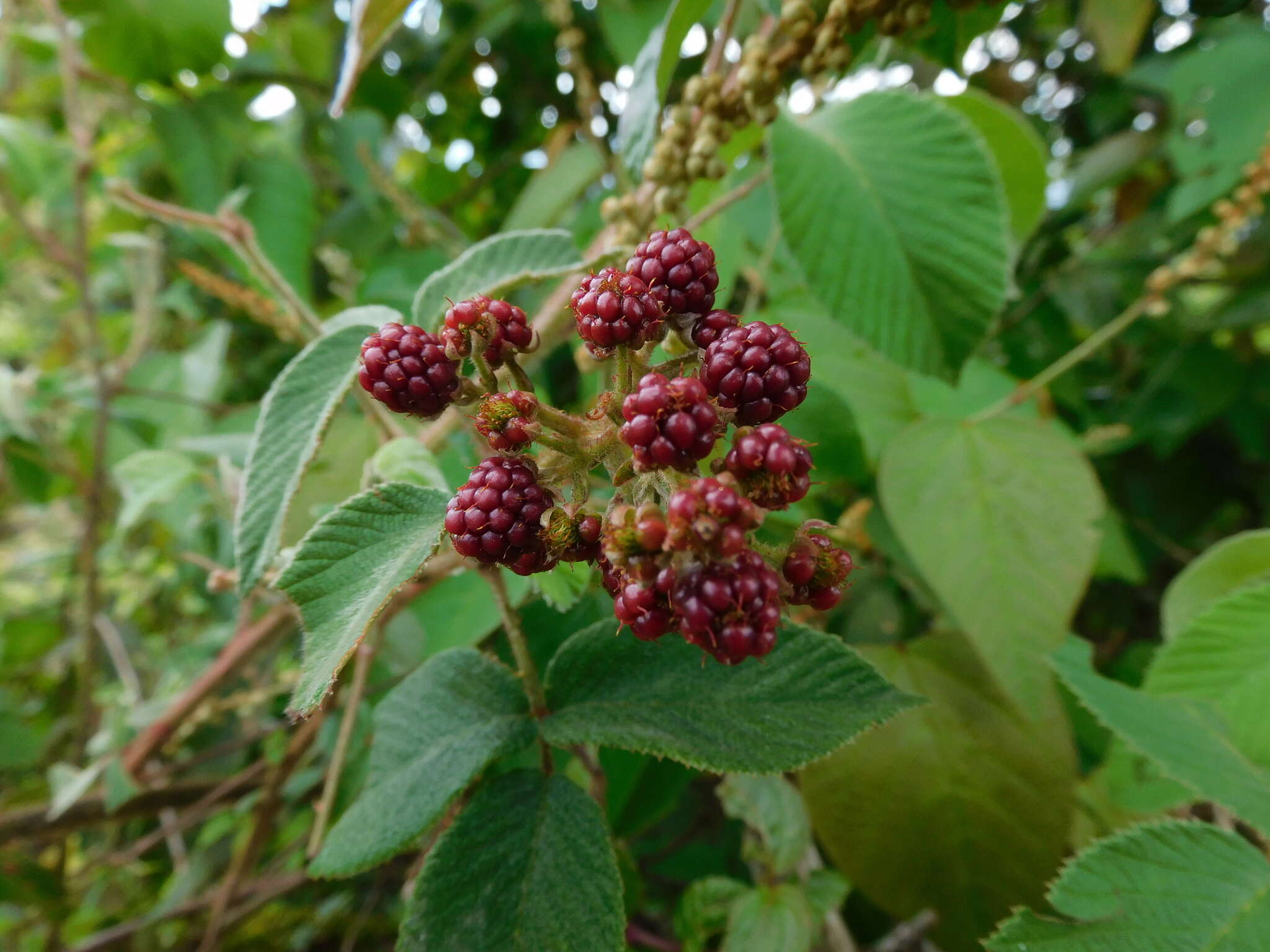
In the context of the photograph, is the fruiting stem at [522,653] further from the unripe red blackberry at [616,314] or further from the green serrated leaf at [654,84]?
the green serrated leaf at [654,84]

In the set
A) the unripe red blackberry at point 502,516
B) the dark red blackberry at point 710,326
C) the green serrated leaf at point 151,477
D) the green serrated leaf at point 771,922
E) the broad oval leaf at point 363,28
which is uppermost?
the broad oval leaf at point 363,28

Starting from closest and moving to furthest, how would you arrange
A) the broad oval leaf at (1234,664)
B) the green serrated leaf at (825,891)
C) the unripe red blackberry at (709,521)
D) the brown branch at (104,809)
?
the unripe red blackberry at (709,521) → the broad oval leaf at (1234,664) → the green serrated leaf at (825,891) → the brown branch at (104,809)

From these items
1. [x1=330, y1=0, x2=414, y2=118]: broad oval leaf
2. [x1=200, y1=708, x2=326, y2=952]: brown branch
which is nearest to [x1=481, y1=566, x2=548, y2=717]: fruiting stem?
[x1=330, y1=0, x2=414, y2=118]: broad oval leaf

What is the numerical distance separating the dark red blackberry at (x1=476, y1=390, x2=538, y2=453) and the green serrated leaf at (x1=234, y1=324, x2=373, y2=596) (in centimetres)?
15

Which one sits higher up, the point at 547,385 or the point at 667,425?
the point at 547,385

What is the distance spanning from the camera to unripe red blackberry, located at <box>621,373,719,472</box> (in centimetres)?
35

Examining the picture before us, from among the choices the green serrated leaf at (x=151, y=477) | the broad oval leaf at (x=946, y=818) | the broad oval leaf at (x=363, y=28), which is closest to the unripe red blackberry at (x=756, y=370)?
the broad oval leaf at (x=363, y=28)

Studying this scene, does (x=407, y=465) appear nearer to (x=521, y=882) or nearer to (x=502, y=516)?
(x=502, y=516)

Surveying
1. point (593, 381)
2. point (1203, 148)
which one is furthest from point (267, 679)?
point (1203, 148)

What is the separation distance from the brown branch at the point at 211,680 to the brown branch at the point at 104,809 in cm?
15

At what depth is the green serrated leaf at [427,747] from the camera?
19.0 inches

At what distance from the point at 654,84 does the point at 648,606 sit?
46 centimetres

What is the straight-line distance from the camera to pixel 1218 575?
83 cm

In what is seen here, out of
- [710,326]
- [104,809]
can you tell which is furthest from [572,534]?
[104,809]
